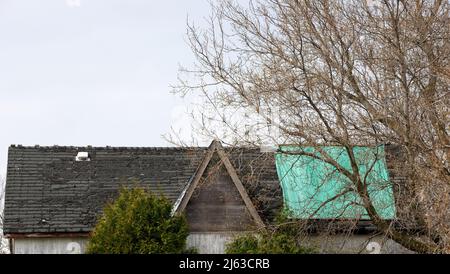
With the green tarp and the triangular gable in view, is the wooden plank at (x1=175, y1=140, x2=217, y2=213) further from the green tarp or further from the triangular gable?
the green tarp

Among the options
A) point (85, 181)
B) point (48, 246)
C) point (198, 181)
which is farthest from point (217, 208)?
point (48, 246)

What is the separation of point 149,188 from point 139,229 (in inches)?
183

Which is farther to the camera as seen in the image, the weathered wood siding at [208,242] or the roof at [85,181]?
the roof at [85,181]

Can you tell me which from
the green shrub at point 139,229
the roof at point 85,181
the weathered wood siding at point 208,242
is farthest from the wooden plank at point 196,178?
the green shrub at point 139,229

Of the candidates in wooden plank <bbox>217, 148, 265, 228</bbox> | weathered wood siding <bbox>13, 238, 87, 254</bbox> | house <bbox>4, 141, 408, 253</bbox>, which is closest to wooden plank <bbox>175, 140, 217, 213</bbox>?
house <bbox>4, 141, 408, 253</bbox>

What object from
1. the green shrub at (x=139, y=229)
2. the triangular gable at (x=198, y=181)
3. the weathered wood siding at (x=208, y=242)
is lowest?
the weathered wood siding at (x=208, y=242)

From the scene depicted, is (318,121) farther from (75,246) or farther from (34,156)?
(34,156)

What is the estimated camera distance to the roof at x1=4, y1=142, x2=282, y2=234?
23.1 m

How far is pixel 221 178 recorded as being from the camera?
23.0 metres

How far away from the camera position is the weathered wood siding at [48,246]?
76.1 feet

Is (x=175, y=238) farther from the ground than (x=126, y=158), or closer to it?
closer to it

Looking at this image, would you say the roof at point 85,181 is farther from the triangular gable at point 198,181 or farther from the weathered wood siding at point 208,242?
the weathered wood siding at point 208,242

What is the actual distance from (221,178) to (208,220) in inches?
47.7
